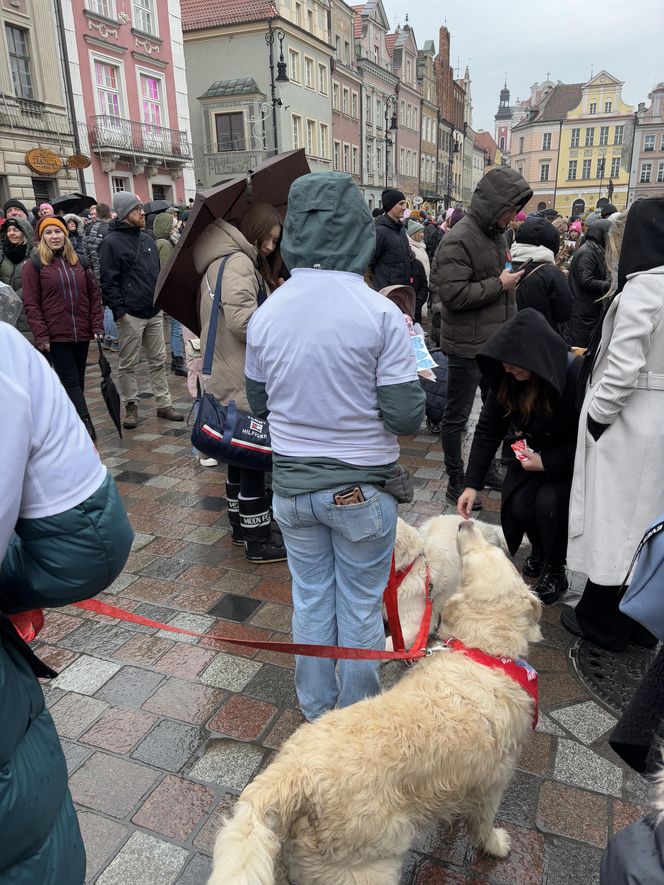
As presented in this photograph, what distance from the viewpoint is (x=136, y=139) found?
2630 cm

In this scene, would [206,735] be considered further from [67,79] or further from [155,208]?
[67,79]

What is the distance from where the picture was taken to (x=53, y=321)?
6184 millimetres

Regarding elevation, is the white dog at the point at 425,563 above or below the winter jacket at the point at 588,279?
below

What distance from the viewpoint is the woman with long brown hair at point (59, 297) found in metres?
6.09

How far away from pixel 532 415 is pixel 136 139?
28.0 m

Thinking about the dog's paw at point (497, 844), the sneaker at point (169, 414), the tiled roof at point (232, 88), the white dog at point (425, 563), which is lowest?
the dog's paw at point (497, 844)

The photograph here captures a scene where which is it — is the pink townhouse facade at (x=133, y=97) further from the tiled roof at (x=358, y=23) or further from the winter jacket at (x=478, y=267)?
the tiled roof at (x=358, y=23)

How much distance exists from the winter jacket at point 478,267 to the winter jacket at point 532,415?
1377 millimetres

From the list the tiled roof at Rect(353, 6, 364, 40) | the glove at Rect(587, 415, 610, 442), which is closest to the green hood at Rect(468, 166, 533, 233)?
the glove at Rect(587, 415, 610, 442)

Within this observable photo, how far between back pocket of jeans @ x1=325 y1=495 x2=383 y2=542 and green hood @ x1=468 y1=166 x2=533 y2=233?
312 centimetres

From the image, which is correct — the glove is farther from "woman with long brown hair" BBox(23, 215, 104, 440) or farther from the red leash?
"woman with long brown hair" BBox(23, 215, 104, 440)

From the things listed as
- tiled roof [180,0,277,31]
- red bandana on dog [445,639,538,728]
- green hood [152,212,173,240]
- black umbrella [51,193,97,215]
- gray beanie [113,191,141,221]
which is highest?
tiled roof [180,0,277,31]

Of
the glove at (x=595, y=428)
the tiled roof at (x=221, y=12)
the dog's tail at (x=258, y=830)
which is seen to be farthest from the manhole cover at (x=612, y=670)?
the tiled roof at (x=221, y=12)

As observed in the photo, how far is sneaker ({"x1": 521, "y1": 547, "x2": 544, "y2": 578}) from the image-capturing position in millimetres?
3988
